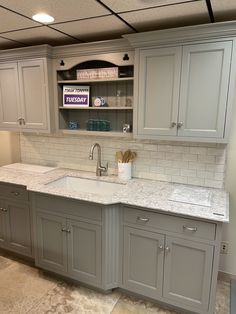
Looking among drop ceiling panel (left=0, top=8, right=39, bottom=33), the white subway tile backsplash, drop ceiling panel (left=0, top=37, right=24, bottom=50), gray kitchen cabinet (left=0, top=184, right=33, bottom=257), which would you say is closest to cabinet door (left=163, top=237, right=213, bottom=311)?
the white subway tile backsplash

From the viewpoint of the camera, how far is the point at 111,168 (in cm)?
268

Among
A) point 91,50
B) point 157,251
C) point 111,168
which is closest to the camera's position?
point 157,251

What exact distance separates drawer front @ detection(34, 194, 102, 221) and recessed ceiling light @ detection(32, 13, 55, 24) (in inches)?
57.6

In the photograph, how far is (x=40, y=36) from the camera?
2316 millimetres

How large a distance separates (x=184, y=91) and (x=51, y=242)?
1.82 m

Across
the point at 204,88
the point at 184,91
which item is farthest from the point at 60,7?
the point at 204,88

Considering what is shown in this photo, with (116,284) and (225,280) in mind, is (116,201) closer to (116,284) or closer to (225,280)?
(116,284)

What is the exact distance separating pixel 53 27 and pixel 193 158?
1713mm

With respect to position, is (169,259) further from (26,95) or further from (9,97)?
(9,97)

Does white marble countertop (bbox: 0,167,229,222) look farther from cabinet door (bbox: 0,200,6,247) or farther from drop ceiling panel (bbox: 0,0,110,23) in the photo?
drop ceiling panel (bbox: 0,0,110,23)

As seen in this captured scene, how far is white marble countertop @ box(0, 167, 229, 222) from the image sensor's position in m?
1.75

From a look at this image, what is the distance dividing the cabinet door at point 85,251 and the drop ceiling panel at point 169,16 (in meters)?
1.68

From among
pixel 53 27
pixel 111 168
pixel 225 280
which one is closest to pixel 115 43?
Answer: pixel 53 27

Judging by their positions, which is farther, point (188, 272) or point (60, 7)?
point (188, 272)
